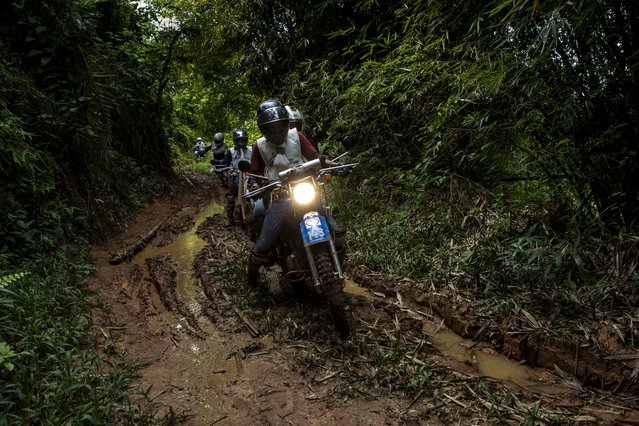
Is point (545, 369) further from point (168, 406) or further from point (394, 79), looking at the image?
point (394, 79)

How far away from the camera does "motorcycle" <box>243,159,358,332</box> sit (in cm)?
323

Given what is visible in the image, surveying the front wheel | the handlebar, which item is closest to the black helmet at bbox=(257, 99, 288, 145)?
the handlebar

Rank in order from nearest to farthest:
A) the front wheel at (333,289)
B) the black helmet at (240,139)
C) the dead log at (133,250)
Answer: the front wheel at (333,289), the dead log at (133,250), the black helmet at (240,139)

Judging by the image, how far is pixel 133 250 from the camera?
5895 mm

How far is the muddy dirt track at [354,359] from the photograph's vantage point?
2475mm

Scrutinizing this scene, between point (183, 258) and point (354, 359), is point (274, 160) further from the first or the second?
point (183, 258)

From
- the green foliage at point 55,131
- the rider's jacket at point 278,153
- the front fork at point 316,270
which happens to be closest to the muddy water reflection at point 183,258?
the green foliage at point 55,131

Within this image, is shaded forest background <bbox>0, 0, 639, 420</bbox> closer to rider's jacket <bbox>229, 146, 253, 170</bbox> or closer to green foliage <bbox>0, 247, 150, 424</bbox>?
green foliage <bbox>0, 247, 150, 424</bbox>

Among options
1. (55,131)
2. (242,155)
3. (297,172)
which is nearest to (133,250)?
(55,131)

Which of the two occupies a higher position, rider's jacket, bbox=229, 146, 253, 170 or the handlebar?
rider's jacket, bbox=229, 146, 253, 170

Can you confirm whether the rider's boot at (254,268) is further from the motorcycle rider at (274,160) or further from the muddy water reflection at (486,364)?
the muddy water reflection at (486,364)

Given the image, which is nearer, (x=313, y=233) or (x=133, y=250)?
(x=313, y=233)

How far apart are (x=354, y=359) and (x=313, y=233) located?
102 cm

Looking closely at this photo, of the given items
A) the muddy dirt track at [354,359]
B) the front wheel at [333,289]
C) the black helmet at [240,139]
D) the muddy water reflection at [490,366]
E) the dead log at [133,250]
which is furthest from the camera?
the black helmet at [240,139]
